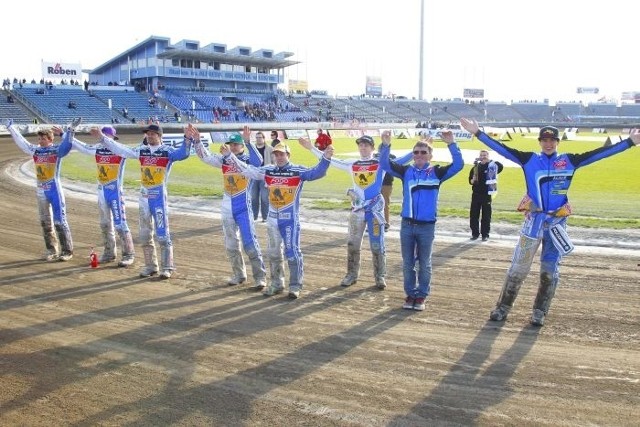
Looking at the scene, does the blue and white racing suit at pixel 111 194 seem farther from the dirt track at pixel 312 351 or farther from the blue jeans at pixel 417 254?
the blue jeans at pixel 417 254

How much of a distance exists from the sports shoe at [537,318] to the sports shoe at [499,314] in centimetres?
33

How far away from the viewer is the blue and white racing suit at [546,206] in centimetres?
663

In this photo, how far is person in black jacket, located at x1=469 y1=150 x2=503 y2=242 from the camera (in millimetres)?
11656

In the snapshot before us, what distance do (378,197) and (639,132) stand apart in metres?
3.58

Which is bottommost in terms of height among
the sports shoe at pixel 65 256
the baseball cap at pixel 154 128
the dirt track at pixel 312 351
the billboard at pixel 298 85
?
the dirt track at pixel 312 351

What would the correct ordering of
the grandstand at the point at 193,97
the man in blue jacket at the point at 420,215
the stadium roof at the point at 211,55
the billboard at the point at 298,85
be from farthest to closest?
the billboard at the point at 298,85 → the stadium roof at the point at 211,55 → the grandstand at the point at 193,97 → the man in blue jacket at the point at 420,215

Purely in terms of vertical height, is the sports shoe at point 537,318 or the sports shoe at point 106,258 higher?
the sports shoe at point 106,258

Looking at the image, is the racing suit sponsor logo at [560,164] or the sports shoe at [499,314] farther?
the sports shoe at [499,314]

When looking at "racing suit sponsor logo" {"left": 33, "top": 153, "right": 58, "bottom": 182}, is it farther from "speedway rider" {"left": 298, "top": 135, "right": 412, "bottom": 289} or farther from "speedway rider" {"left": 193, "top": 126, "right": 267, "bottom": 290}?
"speedway rider" {"left": 298, "top": 135, "right": 412, "bottom": 289}

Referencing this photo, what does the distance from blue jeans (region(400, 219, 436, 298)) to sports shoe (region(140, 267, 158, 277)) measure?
167 inches

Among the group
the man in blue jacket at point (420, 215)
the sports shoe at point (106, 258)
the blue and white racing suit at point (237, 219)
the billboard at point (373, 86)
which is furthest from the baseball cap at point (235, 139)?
the billboard at point (373, 86)

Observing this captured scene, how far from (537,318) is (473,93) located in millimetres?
138265

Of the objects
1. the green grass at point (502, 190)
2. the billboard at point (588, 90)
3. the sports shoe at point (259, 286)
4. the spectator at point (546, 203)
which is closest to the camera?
the spectator at point (546, 203)

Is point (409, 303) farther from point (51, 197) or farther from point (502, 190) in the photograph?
point (502, 190)
